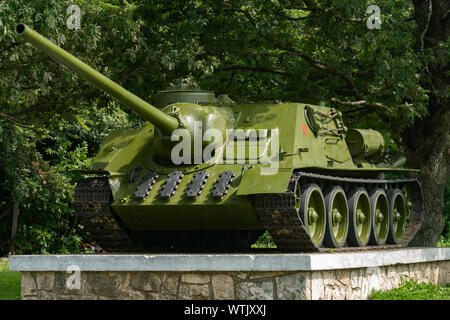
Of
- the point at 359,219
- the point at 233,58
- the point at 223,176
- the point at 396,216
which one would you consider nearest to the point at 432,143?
the point at 396,216

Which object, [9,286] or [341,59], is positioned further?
[341,59]

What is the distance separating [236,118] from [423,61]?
4.51 metres

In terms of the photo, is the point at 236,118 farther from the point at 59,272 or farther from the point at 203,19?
the point at 59,272

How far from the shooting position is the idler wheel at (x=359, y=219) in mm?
13141

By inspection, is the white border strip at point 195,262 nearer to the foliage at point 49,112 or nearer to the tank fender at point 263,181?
the tank fender at point 263,181

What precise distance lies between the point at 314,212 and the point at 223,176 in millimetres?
1498

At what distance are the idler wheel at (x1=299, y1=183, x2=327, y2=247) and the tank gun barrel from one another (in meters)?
2.14

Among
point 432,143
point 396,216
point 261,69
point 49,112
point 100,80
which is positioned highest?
point 261,69

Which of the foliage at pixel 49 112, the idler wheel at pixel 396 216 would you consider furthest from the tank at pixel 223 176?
the foliage at pixel 49 112

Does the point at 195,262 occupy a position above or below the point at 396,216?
below

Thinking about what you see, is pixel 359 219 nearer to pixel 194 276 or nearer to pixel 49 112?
pixel 194 276

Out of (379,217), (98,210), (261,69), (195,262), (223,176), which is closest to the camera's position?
(195,262)

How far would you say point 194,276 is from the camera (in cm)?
1018

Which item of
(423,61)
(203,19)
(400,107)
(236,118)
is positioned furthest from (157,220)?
(423,61)
